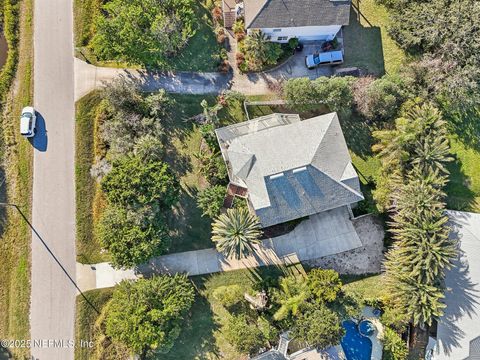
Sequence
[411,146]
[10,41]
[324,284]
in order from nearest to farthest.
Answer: [324,284] < [411,146] < [10,41]

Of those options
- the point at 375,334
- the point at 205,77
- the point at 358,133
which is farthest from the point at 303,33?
the point at 375,334

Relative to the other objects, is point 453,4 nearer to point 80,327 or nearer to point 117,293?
point 117,293

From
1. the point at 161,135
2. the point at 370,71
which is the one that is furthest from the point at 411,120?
the point at 161,135

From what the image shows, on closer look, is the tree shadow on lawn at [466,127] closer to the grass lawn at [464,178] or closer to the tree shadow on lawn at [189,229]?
the grass lawn at [464,178]

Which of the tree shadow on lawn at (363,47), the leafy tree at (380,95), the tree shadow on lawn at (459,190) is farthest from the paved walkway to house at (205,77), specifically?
the tree shadow on lawn at (459,190)

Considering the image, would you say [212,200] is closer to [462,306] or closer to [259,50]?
[259,50]
